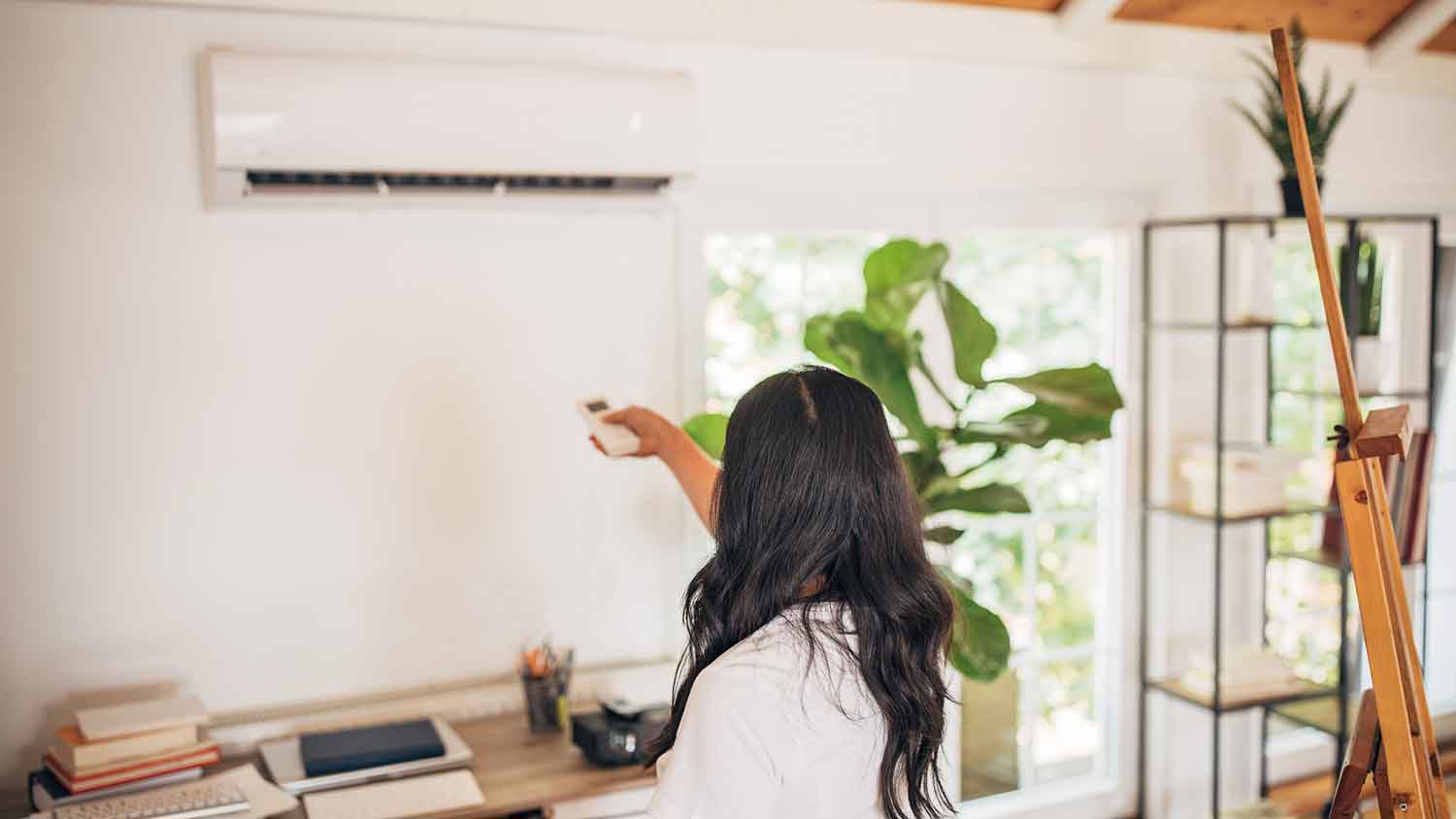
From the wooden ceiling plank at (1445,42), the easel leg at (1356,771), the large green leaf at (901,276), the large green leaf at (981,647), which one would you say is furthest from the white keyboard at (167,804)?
the wooden ceiling plank at (1445,42)

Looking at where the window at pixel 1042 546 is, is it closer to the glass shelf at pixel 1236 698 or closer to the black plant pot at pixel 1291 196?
the glass shelf at pixel 1236 698

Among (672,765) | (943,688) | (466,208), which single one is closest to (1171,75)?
(466,208)

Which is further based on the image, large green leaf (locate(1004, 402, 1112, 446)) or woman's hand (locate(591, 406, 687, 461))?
large green leaf (locate(1004, 402, 1112, 446))

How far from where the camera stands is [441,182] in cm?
273

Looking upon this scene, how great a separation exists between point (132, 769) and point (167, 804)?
0.13 metres

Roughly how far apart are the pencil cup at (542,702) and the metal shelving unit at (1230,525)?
1.72 metres

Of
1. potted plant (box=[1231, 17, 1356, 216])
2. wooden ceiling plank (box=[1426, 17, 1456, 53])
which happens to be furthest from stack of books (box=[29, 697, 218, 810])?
wooden ceiling plank (box=[1426, 17, 1456, 53])

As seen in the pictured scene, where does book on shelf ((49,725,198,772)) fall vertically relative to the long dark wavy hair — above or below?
below

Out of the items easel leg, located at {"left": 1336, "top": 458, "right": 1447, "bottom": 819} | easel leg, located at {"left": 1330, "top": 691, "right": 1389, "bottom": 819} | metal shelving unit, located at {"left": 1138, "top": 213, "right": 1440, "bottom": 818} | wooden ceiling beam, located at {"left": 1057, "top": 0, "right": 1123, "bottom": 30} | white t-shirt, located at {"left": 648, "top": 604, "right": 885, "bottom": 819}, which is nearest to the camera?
white t-shirt, located at {"left": 648, "top": 604, "right": 885, "bottom": 819}

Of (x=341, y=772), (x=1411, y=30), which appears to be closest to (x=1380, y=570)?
(x=341, y=772)

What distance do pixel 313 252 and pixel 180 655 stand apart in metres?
0.85

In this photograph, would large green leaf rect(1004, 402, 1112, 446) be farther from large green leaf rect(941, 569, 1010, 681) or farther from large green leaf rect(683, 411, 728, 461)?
large green leaf rect(683, 411, 728, 461)

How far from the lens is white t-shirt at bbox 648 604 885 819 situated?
158 cm

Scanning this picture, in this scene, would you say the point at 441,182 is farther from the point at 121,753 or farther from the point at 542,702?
the point at 121,753
